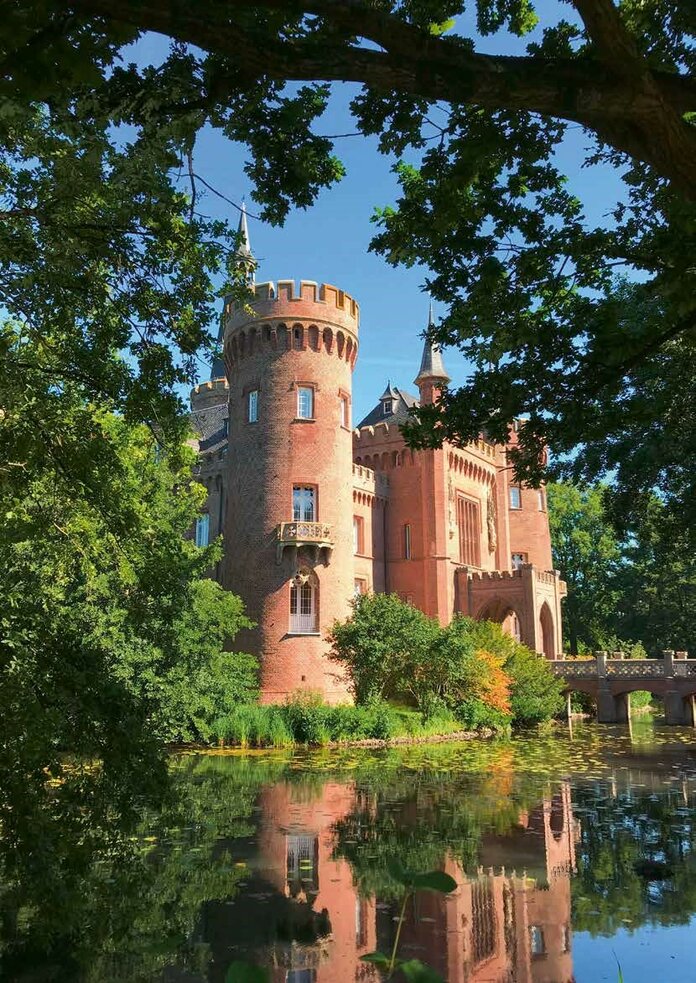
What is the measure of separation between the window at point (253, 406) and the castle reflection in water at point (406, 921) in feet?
65.2

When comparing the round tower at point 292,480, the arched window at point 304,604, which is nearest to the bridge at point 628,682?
the round tower at point 292,480

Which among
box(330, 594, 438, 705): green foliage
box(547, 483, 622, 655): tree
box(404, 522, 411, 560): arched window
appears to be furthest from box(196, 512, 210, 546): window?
box(547, 483, 622, 655): tree

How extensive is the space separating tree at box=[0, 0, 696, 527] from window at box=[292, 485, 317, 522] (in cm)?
2010

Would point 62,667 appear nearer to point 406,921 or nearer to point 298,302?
point 406,921

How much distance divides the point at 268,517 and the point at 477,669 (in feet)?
28.5

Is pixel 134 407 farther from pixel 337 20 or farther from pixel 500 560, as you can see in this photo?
pixel 500 560

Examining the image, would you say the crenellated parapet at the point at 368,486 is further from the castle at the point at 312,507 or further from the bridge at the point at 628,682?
the bridge at the point at 628,682

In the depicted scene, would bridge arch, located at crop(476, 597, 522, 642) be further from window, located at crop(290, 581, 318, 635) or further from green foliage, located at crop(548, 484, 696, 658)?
window, located at crop(290, 581, 318, 635)

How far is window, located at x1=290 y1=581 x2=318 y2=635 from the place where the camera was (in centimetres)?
2773

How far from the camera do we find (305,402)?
96.5ft

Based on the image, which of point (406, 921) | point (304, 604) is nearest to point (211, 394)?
point (304, 604)

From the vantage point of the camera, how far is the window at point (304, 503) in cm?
2866

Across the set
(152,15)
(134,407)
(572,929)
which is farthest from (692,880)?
(152,15)

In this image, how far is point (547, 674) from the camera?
32.1m
